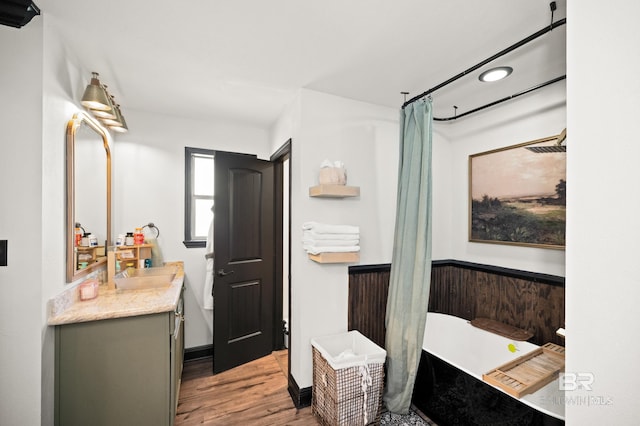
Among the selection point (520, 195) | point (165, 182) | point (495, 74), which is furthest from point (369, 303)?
point (165, 182)

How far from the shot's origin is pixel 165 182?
2.84 meters

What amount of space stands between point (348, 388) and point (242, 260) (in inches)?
60.7

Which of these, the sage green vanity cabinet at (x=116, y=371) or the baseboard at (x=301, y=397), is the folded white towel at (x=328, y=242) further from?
the baseboard at (x=301, y=397)

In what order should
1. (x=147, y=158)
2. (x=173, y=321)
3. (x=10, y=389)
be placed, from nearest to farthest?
(x=10, y=389) < (x=173, y=321) < (x=147, y=158)

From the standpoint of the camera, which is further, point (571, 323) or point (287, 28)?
point (287, 28)

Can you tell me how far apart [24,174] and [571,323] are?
2.41 meters

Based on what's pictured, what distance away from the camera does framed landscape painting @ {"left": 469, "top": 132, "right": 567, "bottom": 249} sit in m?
2.08

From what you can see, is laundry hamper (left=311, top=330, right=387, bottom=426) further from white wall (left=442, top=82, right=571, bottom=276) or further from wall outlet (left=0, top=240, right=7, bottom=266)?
wall outlet (left=0, top=240, right=7, bottom=266)

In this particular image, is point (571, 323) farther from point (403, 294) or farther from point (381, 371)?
point (381, 371)

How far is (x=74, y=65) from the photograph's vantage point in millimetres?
1838

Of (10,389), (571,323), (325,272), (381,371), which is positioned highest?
(571,323)

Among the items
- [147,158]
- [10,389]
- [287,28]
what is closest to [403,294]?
[287,28]

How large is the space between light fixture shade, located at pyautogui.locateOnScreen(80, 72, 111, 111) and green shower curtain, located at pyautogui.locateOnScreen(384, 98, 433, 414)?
81.5 inches

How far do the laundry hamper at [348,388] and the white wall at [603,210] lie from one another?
1.24 meters
